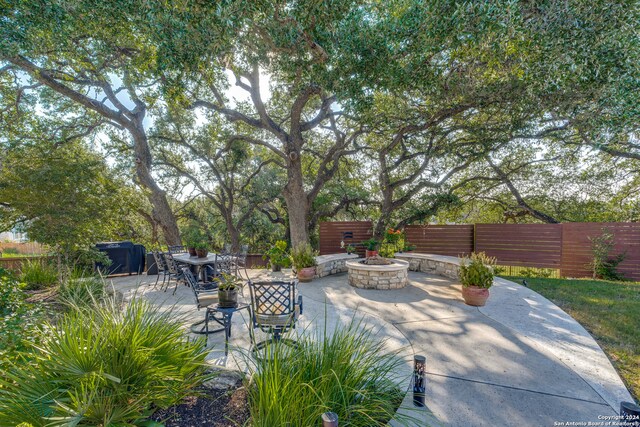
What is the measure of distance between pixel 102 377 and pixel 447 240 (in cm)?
1022

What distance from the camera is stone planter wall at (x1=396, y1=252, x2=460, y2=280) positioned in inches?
271

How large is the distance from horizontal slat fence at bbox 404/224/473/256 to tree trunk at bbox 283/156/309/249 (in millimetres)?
4574

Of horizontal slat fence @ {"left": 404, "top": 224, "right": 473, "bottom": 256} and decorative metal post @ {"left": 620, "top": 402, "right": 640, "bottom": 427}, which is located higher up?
horizontal slat fence @ {"left": 404, "top": 224, "right": 473, "bottom": 256}

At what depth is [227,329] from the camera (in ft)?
10.7

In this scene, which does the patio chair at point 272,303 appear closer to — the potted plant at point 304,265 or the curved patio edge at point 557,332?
the curved patio edge at point 557,332

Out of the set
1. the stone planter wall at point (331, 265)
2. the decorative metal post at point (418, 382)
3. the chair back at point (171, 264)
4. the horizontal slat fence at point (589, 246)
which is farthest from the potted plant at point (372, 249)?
the horizontal slat fence at point (589, 246)

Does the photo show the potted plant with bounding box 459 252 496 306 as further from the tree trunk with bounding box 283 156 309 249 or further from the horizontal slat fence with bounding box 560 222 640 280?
the horizontal slat fence with bounding box 560 222 640 280

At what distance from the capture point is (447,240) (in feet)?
32.8

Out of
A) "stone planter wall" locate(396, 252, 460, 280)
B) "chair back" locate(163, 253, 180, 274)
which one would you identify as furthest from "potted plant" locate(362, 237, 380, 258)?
"chair back" locate(163, 253, 180, 274)

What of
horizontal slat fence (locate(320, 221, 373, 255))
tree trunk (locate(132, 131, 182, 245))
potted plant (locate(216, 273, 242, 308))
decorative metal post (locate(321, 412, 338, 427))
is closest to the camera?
decorative metal post (locate(321, 412, 338, 427))

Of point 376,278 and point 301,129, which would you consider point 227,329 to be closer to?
point 376,278

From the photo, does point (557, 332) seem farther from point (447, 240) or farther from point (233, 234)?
point (233, 234)

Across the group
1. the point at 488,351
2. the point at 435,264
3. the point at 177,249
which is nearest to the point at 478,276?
the point at 488,351

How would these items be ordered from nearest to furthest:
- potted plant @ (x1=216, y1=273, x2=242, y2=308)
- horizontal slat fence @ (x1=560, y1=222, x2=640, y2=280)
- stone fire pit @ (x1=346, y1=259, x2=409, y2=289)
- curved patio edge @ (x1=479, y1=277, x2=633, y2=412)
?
curved patio edge @ (x1=479, y1=277, x2=633, y2=412) < potted plant @ (x1=216, y1=273, x2=242, y2=308) < stone fire pit @ (x1=346, y1=259, x2=409, y2=289) < horizontal slat fence @ (x1=560, y1=222, x2=640, y2=280)
